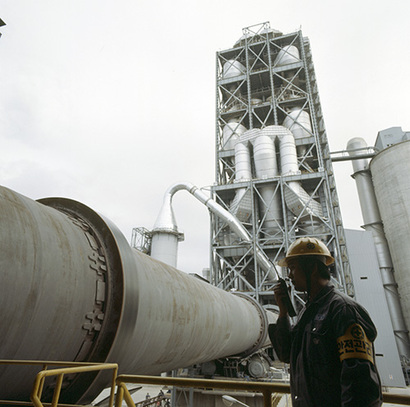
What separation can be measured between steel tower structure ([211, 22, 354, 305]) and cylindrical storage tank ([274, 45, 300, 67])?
3.4 inches

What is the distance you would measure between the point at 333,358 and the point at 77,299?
5.60 ft

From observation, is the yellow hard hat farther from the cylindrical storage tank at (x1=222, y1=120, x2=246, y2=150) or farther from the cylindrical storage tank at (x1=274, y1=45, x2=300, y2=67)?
the cylindrical storage tank at (x1=274, y1=45, x2=300, y2=67)

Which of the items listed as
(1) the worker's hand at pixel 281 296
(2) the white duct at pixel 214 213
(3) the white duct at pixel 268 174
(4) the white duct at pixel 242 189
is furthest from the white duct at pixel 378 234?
(1) the worker's hand at pixel 281 296

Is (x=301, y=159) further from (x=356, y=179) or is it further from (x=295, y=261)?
(x=295, y=261)

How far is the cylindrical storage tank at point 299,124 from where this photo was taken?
22.5m

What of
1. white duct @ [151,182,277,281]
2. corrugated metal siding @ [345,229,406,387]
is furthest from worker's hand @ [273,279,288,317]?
corrugated metal siding @ [345,229,406,387]

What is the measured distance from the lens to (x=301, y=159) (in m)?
22.3

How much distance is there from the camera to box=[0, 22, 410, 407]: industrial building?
1.90 meters

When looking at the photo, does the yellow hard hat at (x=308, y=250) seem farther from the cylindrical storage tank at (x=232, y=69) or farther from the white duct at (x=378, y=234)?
the cylindrical storage tank at (x=232, y=69)

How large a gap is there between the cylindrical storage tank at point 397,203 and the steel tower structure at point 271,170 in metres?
4.75

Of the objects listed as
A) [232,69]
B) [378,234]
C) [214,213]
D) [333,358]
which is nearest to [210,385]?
[333,358]

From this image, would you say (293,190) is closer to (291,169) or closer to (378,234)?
(291,169)

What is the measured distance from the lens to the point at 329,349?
1566 mm

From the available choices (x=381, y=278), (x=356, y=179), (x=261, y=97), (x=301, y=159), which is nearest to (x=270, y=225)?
(x=301, y=159)
